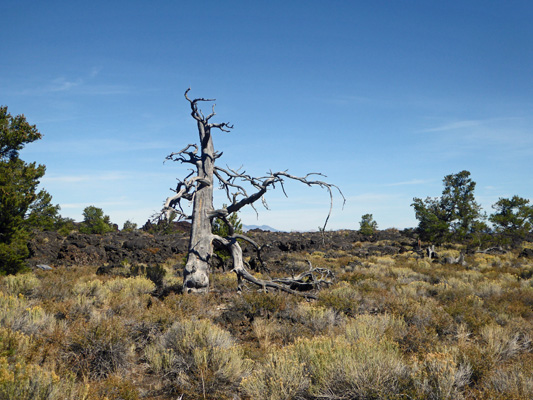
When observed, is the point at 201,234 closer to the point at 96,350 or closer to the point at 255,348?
the point at 255,348

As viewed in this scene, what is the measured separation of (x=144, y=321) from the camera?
713 cm

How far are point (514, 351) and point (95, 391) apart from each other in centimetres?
765

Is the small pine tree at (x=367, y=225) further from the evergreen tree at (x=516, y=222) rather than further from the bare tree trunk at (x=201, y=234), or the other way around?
the bare tree trunk at (x=201, y=234)

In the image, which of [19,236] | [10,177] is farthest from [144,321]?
[10,177]

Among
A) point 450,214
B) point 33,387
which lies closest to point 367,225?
point 450,214

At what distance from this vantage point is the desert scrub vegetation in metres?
4.25

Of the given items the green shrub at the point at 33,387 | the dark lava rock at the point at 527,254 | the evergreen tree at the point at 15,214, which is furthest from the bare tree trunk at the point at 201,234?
the dark lava rock at the point at 527,254

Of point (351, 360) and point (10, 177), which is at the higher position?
point (10, 177)

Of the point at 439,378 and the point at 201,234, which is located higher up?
the point at 201,234

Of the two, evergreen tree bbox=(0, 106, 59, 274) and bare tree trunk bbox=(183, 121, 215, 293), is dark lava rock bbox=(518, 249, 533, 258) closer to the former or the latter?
bare tree trunk bbox=(183, 121, 215, 293)

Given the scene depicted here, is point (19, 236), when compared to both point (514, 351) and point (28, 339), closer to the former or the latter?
point (28, 339)

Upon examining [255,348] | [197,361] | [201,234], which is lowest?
[255,348]

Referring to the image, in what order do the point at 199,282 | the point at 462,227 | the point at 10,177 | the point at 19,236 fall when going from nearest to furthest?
the point at 199,282 < the point at 19,236 < the point at 10,177 < the point at 462,227

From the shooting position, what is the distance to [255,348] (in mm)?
6883
